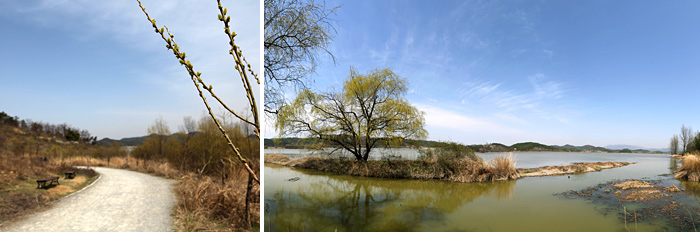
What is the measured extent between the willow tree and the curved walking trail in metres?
3.21

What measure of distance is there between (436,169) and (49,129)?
15.9 m

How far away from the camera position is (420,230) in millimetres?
2594

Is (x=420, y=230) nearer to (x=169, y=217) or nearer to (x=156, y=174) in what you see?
(x=169, y=217)

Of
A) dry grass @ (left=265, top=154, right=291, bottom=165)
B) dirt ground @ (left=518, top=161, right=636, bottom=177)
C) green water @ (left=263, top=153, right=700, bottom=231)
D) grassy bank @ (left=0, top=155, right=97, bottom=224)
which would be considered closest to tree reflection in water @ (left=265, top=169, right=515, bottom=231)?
green water @ (left=263, top=153, right=700, bottom=231)

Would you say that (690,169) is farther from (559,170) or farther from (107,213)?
(107,213)

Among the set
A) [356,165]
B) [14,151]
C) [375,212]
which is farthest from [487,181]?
[14,151]

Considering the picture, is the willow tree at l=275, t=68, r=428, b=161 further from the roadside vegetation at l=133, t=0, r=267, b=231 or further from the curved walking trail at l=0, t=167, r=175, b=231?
the curved walking trail at l=0, t=167, r=175, b=231

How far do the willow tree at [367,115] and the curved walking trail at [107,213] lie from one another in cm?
321

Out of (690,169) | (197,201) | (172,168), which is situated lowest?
(172,168)

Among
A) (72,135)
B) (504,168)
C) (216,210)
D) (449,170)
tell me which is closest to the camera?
(216,210)

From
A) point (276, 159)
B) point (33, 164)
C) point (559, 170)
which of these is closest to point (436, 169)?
point (559, 170)

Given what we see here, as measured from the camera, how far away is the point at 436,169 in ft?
19.6

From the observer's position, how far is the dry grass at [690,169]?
4.20 metres

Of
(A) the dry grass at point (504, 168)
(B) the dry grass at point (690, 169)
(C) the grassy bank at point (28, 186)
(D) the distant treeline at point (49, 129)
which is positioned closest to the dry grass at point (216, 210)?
(C) the grassy bank at point (28, 186)
